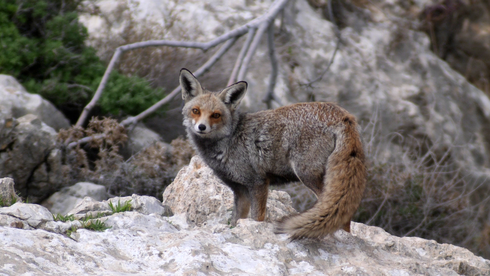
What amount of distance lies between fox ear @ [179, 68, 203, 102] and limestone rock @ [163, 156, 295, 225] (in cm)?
119

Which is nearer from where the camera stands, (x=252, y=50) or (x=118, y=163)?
(x=118, y=163)

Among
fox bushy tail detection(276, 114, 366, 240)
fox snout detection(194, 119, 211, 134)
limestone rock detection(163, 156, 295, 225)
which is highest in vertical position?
fox snout detection(194, 119, 211, 134)

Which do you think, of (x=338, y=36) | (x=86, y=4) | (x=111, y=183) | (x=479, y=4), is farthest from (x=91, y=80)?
(x=479, y=4)

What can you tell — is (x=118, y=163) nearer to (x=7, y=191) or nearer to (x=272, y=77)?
(x=272, y=77)

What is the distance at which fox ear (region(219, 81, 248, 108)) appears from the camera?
228 inches

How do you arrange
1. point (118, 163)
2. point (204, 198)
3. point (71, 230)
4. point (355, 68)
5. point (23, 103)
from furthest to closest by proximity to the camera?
point (355, 68), point (23, 103), point (118, 163), point (204, 198), point (71, 230)

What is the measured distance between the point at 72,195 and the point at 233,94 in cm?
455

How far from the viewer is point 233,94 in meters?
5.86

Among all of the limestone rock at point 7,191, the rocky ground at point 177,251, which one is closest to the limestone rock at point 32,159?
the limestone rock at point 7,191

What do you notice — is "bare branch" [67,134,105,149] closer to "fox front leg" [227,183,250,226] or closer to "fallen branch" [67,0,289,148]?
"fallen branch" [67,0,289,148]

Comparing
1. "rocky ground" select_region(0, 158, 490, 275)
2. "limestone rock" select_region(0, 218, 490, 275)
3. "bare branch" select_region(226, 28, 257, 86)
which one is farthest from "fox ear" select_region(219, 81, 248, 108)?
"bare branch" select_region(226, 28, 257, 86)

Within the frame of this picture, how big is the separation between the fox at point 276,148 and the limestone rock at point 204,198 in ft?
1.25

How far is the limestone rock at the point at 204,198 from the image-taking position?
6.09 meters

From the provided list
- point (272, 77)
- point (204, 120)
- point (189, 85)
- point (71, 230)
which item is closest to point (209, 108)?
point (204, 120)
